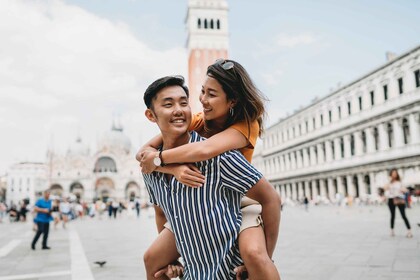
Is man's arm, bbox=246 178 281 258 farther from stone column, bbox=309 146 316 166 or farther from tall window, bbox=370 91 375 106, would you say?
stone column, bbox=309 146 316 166

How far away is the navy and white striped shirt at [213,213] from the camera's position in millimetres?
1937

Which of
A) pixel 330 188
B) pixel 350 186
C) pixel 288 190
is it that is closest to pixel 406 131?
pixel 350 186

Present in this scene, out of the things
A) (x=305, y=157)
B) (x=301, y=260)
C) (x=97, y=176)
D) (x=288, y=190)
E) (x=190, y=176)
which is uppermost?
(x=305, y=157)

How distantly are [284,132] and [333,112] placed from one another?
12105mm

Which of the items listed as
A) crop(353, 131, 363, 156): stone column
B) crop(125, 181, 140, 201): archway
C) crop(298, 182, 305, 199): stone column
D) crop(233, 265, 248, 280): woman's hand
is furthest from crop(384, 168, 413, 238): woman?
crop(125, 181, 140, 201): archway

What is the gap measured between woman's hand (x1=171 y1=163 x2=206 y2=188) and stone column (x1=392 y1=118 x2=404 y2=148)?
31.4 meters

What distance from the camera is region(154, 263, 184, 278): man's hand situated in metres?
2.15

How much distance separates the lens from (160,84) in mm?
2070

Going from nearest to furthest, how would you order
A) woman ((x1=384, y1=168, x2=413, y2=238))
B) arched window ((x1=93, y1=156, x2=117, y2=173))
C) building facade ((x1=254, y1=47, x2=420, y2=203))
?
woman ((x1=384, y1=168, x2=413, y2=238)) < building facade ((x1=254, y1=47, x2=420, y2=203)) < arched window ((x1=93, y1=156, x2=117, y2=173))


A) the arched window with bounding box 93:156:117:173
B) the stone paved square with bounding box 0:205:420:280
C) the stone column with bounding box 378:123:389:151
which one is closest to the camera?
the stone paved square with bounding box 0:205:420:280

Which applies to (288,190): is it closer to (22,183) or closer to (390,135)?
(390,135)

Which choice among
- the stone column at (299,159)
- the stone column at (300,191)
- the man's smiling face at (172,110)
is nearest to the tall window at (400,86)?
the stone column at (299,159)

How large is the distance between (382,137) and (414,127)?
3678 millimetres

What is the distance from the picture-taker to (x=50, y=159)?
234 feet
